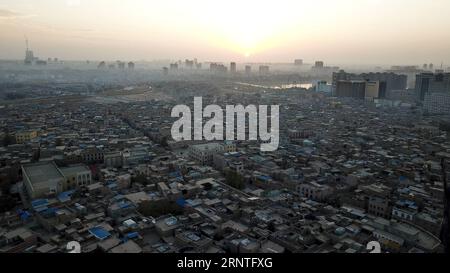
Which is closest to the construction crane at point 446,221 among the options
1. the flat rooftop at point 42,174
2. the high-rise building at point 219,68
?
the flat rooftop at point 42,174

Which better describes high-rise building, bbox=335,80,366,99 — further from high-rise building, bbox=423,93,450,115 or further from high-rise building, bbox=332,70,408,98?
high-rise building, bbox=423,93,450,115

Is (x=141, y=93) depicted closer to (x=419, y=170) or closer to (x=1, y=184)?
(x=1, y=184)

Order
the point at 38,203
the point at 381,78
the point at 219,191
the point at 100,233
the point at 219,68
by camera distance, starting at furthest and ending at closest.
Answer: the point at 219,68
the point at 381,78
the point at 219,191
the point at 38,203
the point at 100,233

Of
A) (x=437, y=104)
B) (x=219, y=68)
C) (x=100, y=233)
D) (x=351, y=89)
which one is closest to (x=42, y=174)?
(x=100, y=233)

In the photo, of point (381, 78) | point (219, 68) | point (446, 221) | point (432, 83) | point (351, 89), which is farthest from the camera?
point (219, 68)

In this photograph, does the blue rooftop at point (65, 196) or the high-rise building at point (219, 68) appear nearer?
the blue rooftop at point (65, 196)

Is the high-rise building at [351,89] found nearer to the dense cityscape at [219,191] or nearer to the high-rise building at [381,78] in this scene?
the high-rise building at [381,78]

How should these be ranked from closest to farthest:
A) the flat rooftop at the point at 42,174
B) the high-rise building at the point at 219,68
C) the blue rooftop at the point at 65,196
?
the blue rooftop at the point at 65,196 → the flat rooftop at the point at 42,174 → the high-rise building at the point at 219,68

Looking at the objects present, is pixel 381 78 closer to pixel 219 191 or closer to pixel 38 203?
pixel 219 191
